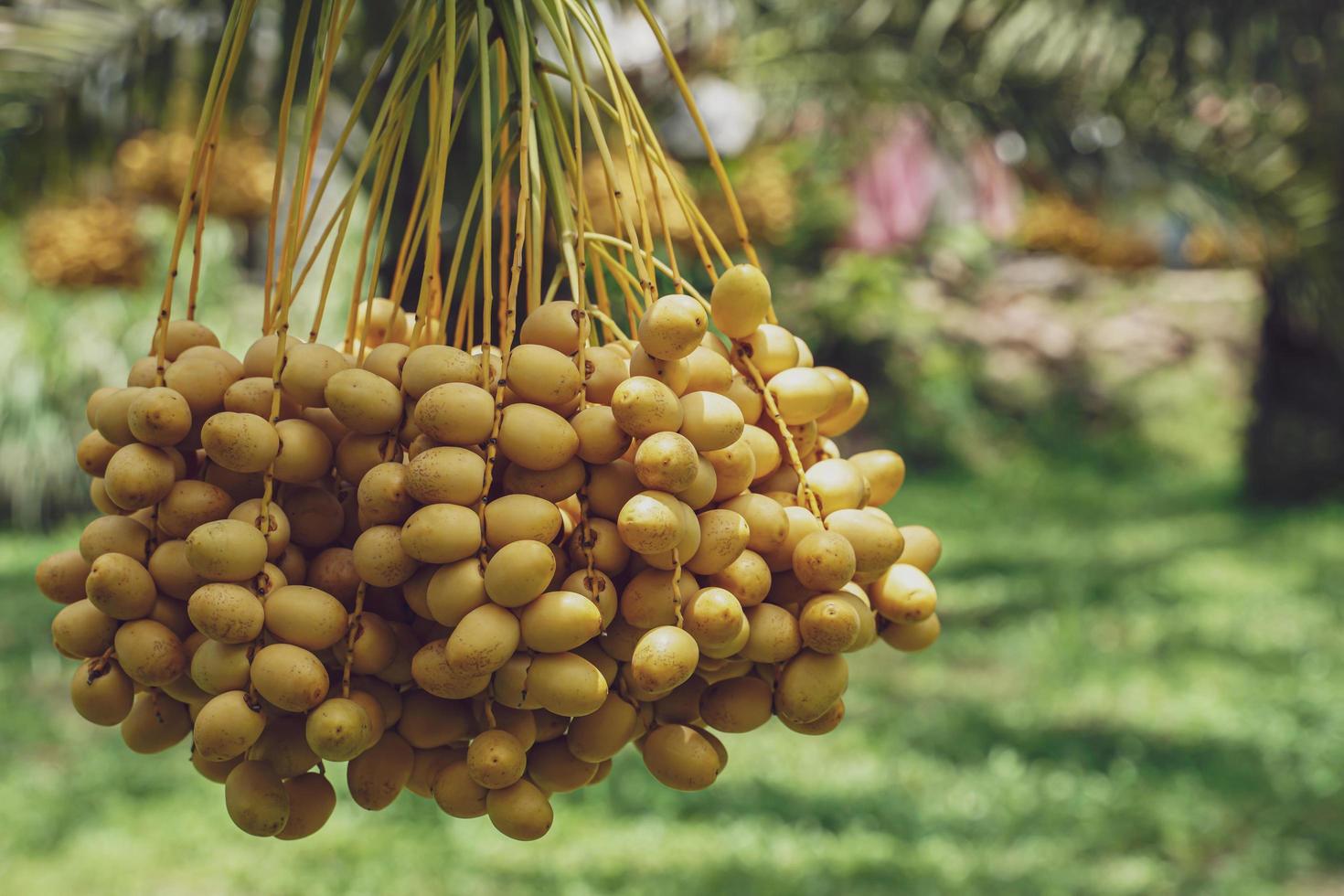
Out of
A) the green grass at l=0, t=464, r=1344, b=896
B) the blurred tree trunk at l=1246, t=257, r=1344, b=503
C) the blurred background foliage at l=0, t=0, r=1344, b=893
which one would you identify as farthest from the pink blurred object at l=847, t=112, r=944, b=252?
the green grass at l=0, t=464, r=1344, b=896

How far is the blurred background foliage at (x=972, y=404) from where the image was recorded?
8.45ft

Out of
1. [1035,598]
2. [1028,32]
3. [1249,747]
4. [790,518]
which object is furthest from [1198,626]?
[790,518]

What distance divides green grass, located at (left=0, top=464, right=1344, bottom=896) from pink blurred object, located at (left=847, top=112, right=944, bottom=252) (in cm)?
314

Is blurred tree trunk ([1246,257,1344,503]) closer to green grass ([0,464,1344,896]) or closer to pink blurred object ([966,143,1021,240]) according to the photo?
pink blurred object ([966,143,1021,240])

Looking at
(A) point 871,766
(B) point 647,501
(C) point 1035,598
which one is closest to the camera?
(B) point 647,501

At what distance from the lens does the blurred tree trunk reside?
19.1 ft

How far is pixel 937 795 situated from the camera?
2.91 m

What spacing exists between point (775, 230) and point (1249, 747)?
314cm

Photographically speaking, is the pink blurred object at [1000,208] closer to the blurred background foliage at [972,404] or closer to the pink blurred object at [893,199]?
the blurred background foliage at [972,404]

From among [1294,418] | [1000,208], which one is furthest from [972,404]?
[1294,418]

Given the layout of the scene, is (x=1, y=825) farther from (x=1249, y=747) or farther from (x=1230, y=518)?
(x=1230, y=518)

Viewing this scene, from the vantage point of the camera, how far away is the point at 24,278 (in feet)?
18.3

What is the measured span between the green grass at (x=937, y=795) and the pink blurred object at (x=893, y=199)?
3136 millimetres

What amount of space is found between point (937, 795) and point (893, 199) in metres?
Result: 4.88
